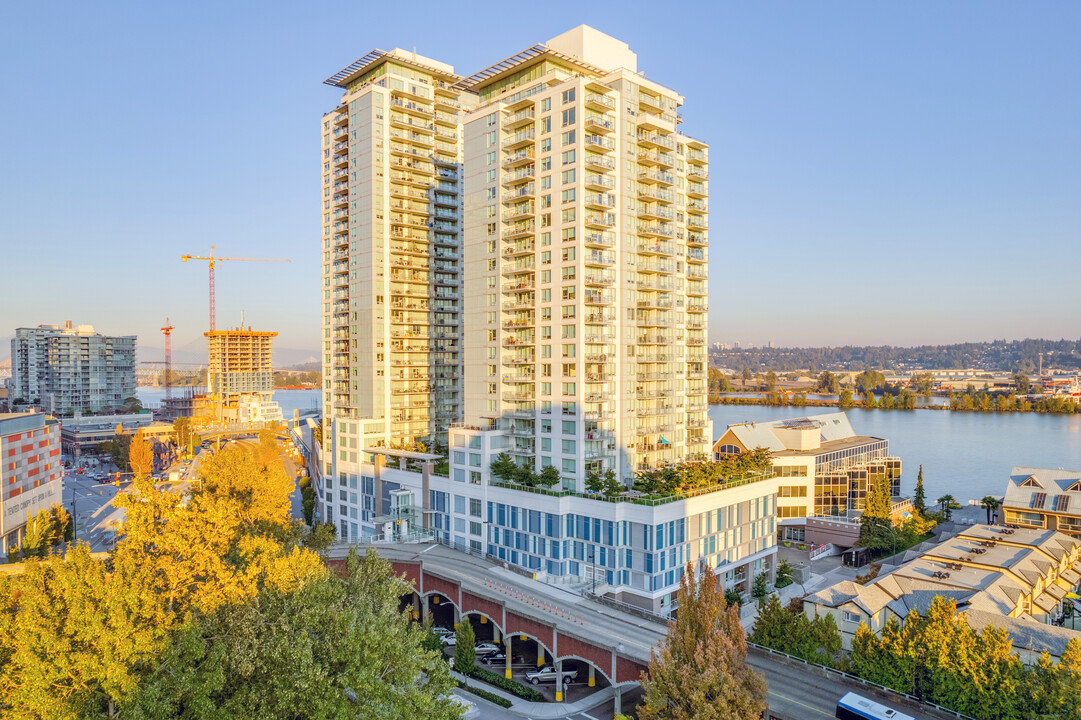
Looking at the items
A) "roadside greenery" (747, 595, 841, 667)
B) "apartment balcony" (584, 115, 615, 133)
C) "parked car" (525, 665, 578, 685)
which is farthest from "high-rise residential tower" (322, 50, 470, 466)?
"roadside greenery" (747, 595, 841, 667)

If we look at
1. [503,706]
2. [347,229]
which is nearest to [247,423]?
[347,229]

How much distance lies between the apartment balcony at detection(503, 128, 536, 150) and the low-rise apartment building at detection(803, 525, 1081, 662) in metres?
39.7

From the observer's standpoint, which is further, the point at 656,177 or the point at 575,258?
the point at 656,177

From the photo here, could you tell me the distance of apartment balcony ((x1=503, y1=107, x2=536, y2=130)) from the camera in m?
56.0

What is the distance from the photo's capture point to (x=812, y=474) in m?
71.1

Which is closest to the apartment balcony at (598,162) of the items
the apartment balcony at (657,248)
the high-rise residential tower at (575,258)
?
the high-rise residential tower at (575,258)

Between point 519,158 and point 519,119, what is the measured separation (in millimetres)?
3152

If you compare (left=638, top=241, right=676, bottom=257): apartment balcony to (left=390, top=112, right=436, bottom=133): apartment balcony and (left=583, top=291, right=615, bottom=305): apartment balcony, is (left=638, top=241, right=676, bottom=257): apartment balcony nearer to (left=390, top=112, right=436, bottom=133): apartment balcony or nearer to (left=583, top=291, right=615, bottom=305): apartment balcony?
(left=583, top=291, right=615, bottom=305): apartment balcony

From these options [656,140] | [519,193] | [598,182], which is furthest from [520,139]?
[656,140]

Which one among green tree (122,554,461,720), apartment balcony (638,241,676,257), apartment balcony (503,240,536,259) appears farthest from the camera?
apartment balcony (638,241,676,257)

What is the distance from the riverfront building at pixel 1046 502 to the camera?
6203cm

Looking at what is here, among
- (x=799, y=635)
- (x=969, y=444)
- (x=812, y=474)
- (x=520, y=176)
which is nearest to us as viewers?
(x=799, y=635)

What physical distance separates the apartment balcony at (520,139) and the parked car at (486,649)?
38745mm

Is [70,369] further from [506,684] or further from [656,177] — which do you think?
[506,684]
